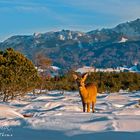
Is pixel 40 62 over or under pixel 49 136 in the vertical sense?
over

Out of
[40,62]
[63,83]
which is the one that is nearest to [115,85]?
[63,83]

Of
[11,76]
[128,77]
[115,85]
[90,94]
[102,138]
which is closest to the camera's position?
[102,138]

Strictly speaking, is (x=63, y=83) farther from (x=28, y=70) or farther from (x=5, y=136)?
(x=5, y=136)

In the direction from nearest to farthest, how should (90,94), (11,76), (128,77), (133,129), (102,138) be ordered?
1. (102,138)
2. (133,129)
3. (90,94)
4. (11,76)
5. (128,77)

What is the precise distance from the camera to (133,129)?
806 cm

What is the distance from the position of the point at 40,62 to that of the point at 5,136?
24.5 metres

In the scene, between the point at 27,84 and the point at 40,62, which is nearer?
the point at 27,84

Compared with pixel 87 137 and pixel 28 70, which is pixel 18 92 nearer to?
pixel 28 70

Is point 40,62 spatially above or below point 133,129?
above

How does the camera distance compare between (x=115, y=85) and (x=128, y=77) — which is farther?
(x=128, y=77)

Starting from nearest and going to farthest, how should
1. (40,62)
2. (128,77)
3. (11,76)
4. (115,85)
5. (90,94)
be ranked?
(90,94) < (11,76) < (40,62) < (115,85) < (128,77)

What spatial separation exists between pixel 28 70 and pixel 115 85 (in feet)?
48.7

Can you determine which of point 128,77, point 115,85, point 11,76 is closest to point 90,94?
point 11,76

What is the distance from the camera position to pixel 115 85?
37.2 meters
